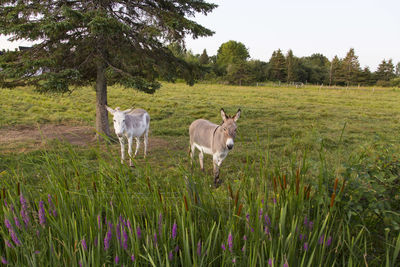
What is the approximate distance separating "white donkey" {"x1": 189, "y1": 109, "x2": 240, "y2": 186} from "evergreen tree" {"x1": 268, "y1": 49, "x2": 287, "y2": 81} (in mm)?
68560

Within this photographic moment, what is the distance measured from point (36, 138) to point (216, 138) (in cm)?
776

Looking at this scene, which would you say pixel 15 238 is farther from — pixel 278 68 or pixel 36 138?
pixel 278 68

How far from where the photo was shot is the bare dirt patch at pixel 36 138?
8686 millimetres

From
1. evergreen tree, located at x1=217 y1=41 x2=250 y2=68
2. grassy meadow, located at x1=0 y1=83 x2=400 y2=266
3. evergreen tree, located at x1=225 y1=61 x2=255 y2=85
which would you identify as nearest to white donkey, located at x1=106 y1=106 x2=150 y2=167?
grassy meadow, located at x1=0 y1=83 x2=400 y2=266

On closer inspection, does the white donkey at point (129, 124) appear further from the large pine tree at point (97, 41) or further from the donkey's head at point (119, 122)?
the large pine tree at point (97, 41)

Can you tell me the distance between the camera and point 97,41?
917cm

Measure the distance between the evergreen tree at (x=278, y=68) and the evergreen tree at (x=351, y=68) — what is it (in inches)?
599

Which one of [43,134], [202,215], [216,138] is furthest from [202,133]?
[43,134]

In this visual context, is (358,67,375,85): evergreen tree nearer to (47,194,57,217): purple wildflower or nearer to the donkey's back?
the donkey's back

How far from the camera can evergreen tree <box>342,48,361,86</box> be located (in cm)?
6638

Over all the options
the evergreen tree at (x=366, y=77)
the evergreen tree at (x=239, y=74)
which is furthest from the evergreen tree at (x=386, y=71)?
the evergreen tree at (x=239, y=74)

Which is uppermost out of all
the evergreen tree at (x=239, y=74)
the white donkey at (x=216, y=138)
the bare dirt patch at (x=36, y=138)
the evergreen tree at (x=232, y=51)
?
the evergreen tree at (x=232, y=51)

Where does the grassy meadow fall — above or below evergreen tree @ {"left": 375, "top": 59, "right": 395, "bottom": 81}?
below

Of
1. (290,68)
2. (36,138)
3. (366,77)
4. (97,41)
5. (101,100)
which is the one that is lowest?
(36,138)
